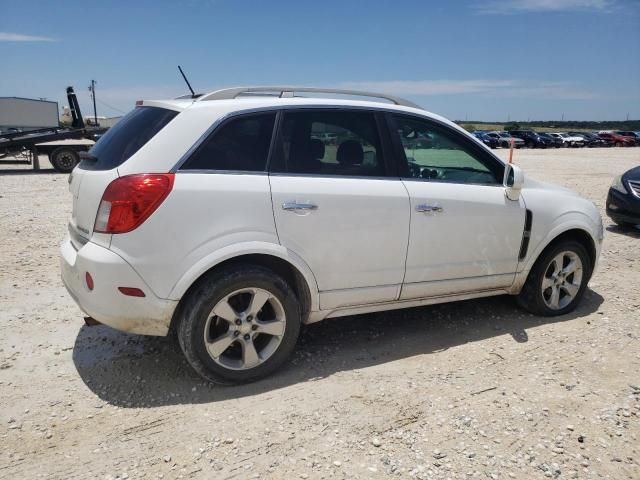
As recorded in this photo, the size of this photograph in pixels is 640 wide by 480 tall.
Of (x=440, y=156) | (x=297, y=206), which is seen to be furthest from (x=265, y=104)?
(x=440, y=156)

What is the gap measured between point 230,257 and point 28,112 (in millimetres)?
37741

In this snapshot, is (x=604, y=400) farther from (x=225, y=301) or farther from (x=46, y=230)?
(x=46, y=230)

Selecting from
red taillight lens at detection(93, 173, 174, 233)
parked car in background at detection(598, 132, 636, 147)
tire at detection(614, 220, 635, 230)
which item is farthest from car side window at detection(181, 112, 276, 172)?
parked car in background at detection(598, 132, 636, 147)

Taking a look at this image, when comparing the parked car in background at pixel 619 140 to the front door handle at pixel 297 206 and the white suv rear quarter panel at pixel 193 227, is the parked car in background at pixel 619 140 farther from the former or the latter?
the white suv rear quarter panel at pixel 193 227

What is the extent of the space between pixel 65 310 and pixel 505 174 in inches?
154

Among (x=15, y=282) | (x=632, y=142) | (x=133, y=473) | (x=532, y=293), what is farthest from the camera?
(x=632, y=142)

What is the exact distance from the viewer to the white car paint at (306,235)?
2979 millimetres

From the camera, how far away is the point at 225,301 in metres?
3.16

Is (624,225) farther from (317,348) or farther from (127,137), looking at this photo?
(127,137)

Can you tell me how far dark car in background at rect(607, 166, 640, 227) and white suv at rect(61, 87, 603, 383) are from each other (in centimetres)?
501

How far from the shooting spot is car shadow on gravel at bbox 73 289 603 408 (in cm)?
331

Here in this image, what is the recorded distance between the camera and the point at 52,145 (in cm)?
1758

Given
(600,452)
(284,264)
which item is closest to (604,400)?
(600,452)

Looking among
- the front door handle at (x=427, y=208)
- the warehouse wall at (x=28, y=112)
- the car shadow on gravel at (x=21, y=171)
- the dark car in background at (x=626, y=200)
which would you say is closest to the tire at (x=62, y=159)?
the car shadow on gravel at (x=21, y=171)
